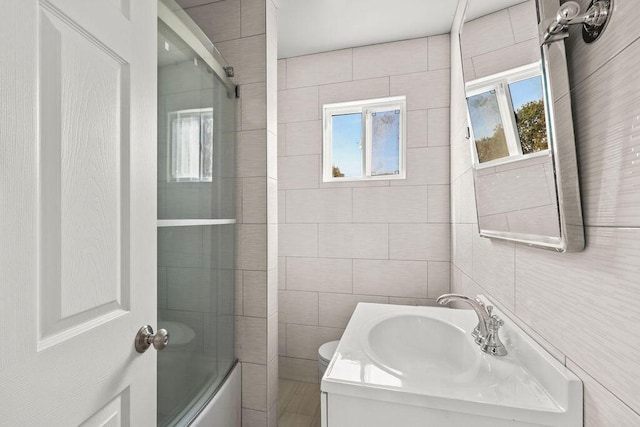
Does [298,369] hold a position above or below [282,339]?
below

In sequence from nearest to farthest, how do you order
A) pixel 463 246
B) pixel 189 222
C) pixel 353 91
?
pixel 189 222
pixel 463 246
pixel 353 91

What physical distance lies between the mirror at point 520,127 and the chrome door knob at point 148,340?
960 millimetres

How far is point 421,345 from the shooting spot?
1.28 metres

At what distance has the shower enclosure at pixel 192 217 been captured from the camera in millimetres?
1051

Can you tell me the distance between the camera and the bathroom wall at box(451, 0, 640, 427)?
1.72ft

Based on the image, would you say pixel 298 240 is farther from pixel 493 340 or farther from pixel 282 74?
pixel 493 340

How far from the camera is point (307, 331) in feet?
7.66

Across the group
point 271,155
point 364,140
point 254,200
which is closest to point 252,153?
point 271,155

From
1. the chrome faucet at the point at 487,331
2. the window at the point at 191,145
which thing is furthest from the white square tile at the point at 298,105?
the chrome faucet at the point at 487,331

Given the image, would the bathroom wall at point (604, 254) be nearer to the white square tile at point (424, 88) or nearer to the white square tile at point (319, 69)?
the white square tile at point (424, 88)

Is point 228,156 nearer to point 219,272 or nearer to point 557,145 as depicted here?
point 219,272

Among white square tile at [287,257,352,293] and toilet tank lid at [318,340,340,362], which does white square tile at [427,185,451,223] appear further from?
toilet tank lid at [318,340,340,362]

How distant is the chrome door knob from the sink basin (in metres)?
0.61

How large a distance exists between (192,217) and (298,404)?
1.56m
